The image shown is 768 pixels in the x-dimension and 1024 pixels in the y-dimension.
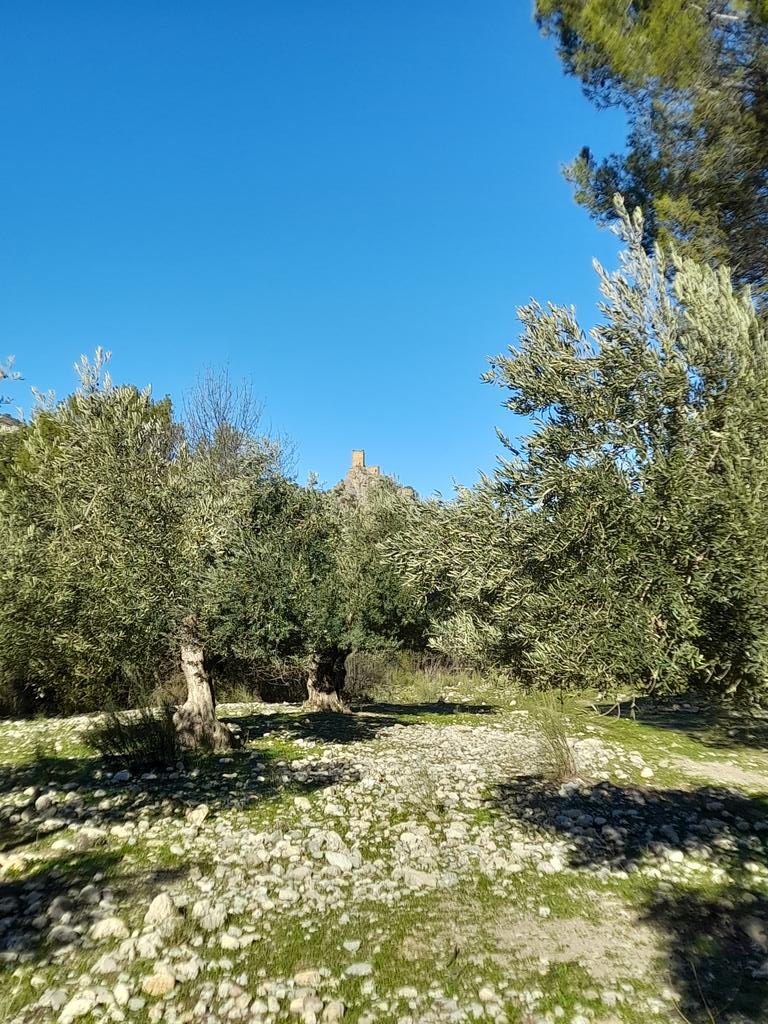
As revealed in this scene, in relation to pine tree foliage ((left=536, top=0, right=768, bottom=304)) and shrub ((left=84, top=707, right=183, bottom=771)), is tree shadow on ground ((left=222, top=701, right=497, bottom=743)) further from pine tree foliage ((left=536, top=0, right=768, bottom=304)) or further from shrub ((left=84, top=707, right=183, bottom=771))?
pine tree foliage ((left=536, top=0, right=768, bottom=304))

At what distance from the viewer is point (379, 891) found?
27.5ft

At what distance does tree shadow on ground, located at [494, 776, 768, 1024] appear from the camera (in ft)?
21.0

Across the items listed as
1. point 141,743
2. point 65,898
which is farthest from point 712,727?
point 65,898

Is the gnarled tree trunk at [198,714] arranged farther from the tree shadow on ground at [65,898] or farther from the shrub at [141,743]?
the tree shadow on ground at [65,898]

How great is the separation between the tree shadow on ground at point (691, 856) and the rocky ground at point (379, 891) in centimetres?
4

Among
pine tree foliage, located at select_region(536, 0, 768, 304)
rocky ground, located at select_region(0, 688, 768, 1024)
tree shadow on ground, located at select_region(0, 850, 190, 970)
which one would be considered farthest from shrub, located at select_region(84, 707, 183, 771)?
pine tree foliage, located at select_region(536, 0, 768, 304)

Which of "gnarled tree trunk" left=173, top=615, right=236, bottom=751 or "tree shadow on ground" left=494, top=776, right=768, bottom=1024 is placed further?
"gnarled tree trunk" left=173, top=615, right=236, bottom=751

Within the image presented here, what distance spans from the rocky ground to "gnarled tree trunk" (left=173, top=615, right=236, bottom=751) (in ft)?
2.50

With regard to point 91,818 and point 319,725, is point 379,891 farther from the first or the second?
point 319,725

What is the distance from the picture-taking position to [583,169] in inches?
539

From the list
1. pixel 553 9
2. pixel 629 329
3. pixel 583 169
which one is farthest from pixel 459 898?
pixel 553 9

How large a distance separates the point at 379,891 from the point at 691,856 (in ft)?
15.6

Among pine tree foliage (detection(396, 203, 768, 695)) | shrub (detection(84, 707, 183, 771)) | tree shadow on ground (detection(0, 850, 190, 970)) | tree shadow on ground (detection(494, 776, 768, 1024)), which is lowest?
tree shadow on ground (detection(494, 776, 768, 1024))

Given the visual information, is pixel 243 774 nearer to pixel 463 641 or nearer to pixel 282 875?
pixel 282 875
